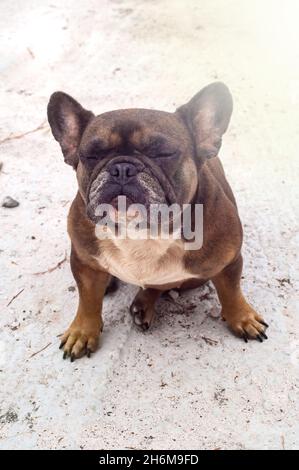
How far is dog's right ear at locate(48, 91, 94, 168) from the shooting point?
230 cm

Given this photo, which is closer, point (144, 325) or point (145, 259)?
point (145, 259)

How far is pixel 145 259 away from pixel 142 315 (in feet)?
1.39

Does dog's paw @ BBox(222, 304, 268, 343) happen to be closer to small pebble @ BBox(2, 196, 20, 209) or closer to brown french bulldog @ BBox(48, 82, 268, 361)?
brown french bulldog @ BBox(48, 82, 268, 361)

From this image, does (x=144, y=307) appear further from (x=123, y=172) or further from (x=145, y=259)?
(x=123, y=172)

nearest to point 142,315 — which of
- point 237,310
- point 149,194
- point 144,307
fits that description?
point 144,307

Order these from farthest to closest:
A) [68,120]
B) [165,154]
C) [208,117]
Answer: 1. [68,120]
2. [208,117]
3. [165,154]

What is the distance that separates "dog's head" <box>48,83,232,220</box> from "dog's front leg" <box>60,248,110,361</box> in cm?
39

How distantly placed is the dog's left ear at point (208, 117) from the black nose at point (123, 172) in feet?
1.20

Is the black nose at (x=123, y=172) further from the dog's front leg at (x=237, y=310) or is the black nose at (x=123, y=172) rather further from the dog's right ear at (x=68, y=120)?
the dog's front leg at (x=237, y=310)

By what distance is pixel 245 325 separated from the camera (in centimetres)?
263

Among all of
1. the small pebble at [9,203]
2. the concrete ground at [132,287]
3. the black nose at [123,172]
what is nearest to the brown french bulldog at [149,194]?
the black nose at [123,172]

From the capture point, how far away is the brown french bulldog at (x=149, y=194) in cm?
205
